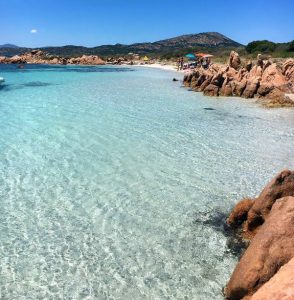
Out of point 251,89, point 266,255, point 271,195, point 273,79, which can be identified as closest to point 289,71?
point 273,79

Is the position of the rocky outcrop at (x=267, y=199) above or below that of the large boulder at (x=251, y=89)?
above

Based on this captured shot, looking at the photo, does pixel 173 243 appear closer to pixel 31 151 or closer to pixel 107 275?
pixel 107 275

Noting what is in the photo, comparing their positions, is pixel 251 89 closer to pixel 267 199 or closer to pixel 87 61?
pixel 267 199

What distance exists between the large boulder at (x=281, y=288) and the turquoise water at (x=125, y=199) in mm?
2319

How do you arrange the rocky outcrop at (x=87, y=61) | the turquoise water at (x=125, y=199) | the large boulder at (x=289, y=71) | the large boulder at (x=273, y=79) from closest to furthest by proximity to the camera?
the turquoise water at (x=125, y=199) → the large boulder at (x=273, y=79) → the large boulder at (x=289, y=71) → the rocky outcrop at (x=87, y=61)

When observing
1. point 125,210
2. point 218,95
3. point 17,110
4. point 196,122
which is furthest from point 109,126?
point 218,95

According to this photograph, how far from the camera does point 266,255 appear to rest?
6539mm

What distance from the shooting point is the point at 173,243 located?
8.73 metres

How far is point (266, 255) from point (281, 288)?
1.99 metres

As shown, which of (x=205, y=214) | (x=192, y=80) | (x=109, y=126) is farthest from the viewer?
(x=192, y=80)

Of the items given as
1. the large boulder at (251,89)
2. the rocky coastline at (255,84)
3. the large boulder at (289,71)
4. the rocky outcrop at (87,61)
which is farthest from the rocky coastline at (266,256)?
the rocky outcrop at (87,61)

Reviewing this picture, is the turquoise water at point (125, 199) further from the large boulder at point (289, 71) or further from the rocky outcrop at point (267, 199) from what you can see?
the large boulder at point (289, 71)

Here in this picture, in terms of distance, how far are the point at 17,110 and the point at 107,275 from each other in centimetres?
2191

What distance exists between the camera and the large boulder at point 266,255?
6297 millimetres
